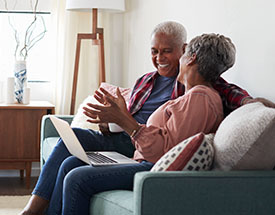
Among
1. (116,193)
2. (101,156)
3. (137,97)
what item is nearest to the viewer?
(116,193)

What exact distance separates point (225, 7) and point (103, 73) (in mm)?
1761

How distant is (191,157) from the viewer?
5.78 ft

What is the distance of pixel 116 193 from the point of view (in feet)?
6.71

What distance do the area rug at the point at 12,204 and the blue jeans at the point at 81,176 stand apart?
0.82 metres

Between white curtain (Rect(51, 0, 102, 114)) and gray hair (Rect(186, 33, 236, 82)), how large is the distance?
2451 millimetres

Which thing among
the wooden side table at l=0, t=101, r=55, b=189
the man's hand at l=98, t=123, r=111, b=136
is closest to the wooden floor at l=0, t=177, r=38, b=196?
the wooden side table at l=0, t=101, r=55, b=189

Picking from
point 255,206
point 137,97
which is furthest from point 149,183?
point 137,97

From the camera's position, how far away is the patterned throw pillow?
1.76 m

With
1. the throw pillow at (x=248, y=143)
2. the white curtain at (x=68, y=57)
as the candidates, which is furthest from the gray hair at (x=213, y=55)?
the white curtain at (x=68, y=57)

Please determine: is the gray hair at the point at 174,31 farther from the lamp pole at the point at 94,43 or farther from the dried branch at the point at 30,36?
the dried branch at the point at 30,36

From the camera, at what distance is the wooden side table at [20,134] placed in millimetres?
3955

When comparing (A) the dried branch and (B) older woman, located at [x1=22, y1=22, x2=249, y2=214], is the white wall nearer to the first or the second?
(B) older woman, located at [x1=22, y1=22, x2=249, y2=214]

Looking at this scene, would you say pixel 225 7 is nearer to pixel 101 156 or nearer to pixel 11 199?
pixel 101 156

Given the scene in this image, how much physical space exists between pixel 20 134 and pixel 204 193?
2.57m
